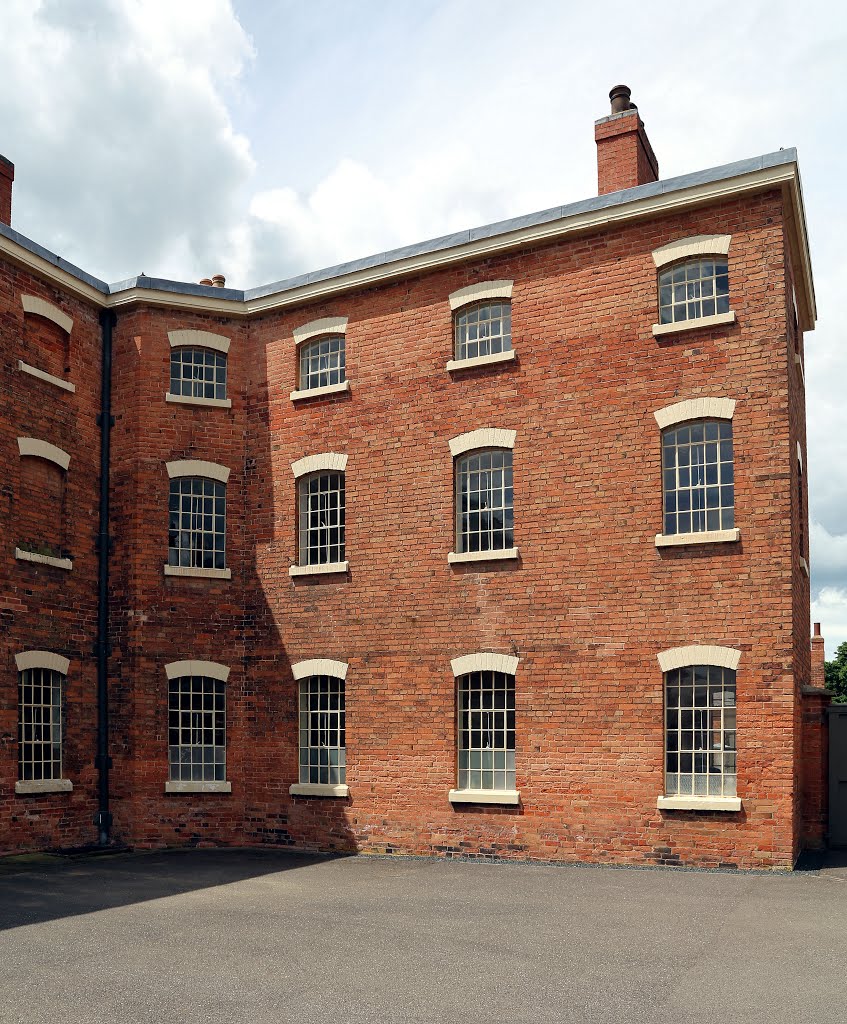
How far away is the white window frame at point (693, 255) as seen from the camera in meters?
16.6

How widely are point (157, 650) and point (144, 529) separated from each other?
2240 mm

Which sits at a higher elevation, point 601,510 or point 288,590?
point 601,510

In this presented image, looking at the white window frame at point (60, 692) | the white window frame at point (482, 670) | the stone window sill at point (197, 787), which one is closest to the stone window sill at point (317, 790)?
the stone window sill at point (197, 787)

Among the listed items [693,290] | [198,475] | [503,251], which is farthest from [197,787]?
[693,290]

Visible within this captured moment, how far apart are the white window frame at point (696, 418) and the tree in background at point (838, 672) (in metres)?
43.5

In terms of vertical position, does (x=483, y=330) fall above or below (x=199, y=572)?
above

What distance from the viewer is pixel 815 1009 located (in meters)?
8.53

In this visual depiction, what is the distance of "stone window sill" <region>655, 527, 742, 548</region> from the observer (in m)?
16.0

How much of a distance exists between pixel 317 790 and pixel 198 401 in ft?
25.0

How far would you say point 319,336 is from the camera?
20250 millimetres

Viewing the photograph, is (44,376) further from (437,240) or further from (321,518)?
(437,240)

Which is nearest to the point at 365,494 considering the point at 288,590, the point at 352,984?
the point at 288,590

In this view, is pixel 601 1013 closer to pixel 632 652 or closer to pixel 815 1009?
pixel 815 1009

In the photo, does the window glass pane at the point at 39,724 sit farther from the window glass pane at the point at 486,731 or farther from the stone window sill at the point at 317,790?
the window glass pane at the point at 486,731
